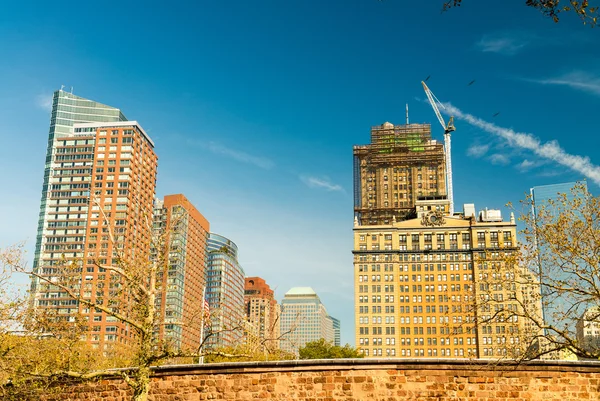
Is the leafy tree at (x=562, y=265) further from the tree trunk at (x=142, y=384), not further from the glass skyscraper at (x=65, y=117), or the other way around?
the glass skyscraper at (x=65, y=117)

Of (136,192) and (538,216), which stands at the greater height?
(136,192)

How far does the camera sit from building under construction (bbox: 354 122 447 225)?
168m

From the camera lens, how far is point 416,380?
21.8 m

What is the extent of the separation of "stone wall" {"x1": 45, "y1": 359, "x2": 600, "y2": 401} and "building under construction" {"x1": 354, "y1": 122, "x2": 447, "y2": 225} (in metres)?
144

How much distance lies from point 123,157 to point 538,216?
138344 mm

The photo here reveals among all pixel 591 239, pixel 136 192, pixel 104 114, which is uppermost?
pixel 104 114

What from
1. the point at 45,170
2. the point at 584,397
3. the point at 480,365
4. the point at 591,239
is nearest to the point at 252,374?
the point at 480,365

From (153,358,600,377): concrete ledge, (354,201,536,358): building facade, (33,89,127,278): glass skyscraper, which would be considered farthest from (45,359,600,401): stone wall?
(33,89,127,278): glass skyscraper

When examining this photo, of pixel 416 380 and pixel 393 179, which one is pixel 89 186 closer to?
pixel 393 179

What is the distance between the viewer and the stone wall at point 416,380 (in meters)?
21.5

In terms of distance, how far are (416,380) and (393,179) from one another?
151225 millimetres

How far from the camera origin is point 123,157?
151750 mm

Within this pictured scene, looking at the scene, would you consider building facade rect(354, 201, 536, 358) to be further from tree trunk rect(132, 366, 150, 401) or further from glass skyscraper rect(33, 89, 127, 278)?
tree trunk rect(132, 366, 150, 401)

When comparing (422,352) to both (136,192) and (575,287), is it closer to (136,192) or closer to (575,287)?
(136,192)
